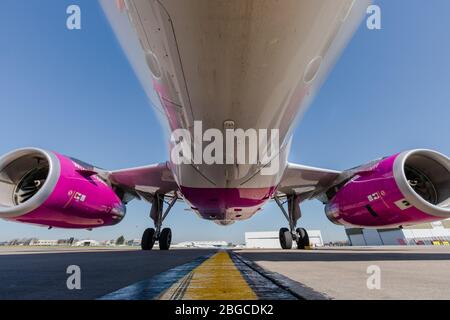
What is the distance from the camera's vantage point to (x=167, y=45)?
7.33 ft

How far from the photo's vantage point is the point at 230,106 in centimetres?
294

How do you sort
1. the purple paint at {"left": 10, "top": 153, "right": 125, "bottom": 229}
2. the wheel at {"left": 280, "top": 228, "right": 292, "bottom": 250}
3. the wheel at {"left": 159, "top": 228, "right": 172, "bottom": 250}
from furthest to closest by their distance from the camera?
the wheel at {"left": 280, "top": 228, "right": 292, "bottom": 250}
the wheel at {"left": 159, "top": 228, "right": 172, "bottom": 250}
the purple paint at {"left": 10, "top": 153, "right": 125, "bottom": 229}

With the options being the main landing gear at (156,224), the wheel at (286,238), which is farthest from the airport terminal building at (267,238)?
the main landing gear at (156,224)

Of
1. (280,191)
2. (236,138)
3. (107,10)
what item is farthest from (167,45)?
(280,191)

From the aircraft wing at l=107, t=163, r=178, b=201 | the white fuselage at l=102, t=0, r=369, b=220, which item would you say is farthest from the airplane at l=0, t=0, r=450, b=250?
the aircraft wing at l=107, t=163, r=178, b=201

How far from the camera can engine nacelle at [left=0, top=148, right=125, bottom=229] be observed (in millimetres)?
5836

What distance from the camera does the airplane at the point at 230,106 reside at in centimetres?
197

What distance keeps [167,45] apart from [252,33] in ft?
2.16

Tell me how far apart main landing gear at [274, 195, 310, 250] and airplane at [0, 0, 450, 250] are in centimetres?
319

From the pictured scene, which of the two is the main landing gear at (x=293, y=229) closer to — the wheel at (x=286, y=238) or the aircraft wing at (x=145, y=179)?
the wheel at (x=286, y=238)

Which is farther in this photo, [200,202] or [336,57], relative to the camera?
[200,202]

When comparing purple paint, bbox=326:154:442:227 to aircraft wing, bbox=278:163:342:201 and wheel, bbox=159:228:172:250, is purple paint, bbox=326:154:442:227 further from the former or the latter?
wheel, bbox=159:228:172:250
